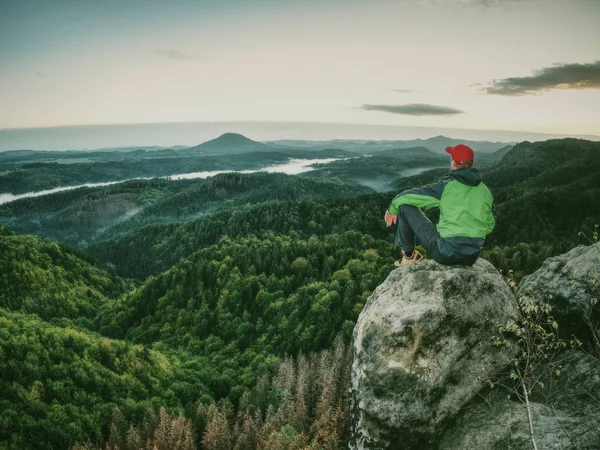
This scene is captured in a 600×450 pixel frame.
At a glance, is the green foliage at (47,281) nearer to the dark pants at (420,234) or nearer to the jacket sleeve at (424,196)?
the dark pants at (420,234)

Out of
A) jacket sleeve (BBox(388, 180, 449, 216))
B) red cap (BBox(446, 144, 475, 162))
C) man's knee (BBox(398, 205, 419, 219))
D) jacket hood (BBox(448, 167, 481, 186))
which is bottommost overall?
man's knee (BBox(398, 205, 419, 219))

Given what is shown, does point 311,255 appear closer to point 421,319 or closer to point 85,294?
point 421,319

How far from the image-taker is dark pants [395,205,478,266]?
14.5 meters

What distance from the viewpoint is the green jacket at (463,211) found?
534 inches

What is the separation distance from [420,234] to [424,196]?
62.0 inches

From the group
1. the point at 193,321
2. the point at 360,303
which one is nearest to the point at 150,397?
the point at 193,321

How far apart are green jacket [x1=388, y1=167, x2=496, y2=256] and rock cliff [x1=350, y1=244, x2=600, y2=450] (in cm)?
174

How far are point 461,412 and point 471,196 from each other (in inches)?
347

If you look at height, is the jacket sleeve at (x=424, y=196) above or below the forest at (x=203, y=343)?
above

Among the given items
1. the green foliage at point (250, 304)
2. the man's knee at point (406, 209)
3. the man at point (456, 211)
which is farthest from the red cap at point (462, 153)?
the green foliage at point (250, 304)

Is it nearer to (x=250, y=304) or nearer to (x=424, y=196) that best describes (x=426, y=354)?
(x=424, y=196)

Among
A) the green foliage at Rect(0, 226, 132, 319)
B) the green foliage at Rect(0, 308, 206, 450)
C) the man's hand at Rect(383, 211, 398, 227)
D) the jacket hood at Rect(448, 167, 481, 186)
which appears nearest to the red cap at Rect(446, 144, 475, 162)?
the jacket hood at Rect(448, 167, 481, 186)

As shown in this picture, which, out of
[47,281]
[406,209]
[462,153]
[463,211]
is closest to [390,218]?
[406,209]

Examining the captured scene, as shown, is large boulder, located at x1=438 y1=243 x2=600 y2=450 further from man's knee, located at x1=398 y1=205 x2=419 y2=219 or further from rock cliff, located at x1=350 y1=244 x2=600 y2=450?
man's knee, located at x1=398 y1=205 x2=419 y2=219
